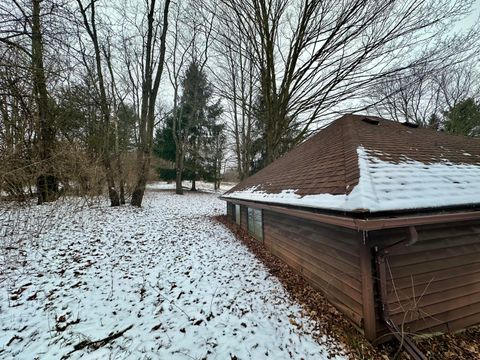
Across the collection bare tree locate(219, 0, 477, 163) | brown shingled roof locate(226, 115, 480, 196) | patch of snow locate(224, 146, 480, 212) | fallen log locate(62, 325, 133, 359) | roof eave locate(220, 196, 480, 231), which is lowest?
fallen log locate(62, 325, 133, 359)

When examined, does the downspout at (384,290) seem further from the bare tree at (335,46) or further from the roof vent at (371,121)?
the bare tree at (335,46)

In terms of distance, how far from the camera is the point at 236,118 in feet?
61.9

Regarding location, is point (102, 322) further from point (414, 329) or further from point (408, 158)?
point (408, 158)

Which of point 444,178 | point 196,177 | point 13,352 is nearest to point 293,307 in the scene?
point 444,178

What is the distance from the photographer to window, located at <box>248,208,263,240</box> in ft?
23.1

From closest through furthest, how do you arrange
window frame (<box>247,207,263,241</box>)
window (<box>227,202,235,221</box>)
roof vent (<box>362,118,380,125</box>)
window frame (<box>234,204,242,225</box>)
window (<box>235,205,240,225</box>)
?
roof vent (<box>362,118,380,125</box>) < window frame (<box>247,207,263,241</box>) < window frame (<box>234,204,242,225</box>) < window (<box>235,205,240,225</box>) < window (<box>227,202,235,221</box>)

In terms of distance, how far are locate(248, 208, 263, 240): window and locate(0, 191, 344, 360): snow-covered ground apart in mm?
1103

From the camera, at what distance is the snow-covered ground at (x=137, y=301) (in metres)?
2.61

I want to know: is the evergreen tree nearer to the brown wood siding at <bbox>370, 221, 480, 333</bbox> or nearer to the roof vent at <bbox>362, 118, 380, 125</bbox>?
the roof vent at <bbox>362, 118, 380, 125</bbox>

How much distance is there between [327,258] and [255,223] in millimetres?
4008

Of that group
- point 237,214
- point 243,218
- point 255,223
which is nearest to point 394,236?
point 255,223

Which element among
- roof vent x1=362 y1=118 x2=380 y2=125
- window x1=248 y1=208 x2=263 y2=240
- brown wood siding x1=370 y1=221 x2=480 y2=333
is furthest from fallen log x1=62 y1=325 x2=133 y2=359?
roof vent x1=362 y1=118 x2=380 y2=125

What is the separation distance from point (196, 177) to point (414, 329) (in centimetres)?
2202

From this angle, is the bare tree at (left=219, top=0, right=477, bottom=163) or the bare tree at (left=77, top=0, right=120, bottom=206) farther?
the bare tree at (left=77, top=0, right=120, bottom=206)
